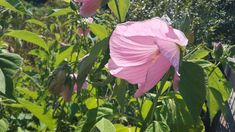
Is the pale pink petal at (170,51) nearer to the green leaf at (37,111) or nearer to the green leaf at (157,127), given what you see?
the green leaf at (157,127)

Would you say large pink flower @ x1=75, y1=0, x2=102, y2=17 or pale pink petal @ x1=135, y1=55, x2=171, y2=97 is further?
large pink flower @ x1=75, y1=0, x2=102, y2=17

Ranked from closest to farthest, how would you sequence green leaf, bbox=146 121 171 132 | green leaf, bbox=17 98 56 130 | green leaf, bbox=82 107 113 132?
green leaf, bbox=146 121 171 132 → green leaf, bbox=82 107 113 132 → green leaf, bbox=17 98 56 130

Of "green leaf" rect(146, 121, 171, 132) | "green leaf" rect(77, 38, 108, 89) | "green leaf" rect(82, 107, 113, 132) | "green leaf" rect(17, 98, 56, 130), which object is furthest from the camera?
"green leaf" rect(17, 98, 56, 130)

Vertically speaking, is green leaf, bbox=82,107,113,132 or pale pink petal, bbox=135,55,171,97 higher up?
pale pink petal, bbox=135,55,171,97

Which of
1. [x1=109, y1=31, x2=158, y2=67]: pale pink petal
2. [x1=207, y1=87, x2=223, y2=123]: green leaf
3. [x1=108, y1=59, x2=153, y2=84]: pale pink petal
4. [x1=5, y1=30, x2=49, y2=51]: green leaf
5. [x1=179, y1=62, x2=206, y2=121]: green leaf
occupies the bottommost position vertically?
[x1=207, y1=87, x2=223, y2=123]: green leaf

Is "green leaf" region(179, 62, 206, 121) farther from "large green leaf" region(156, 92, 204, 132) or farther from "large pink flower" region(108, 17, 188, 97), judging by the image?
"large green leaf" region(156, 92, 204, 132)

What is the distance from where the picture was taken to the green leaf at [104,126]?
1.23 m

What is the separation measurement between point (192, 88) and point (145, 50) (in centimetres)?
11

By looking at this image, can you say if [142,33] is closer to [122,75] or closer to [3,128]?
[122,75]

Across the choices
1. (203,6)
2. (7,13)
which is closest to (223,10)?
(203,6)

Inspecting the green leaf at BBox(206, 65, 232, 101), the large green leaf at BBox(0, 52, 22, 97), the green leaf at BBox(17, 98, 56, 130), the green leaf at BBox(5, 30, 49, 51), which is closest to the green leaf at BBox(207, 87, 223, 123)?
the green leaf at BBox(206, 65, 232, 101)

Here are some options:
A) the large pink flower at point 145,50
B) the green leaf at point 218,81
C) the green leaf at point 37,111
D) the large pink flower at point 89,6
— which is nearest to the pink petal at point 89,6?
the large pink flower at point 89,6

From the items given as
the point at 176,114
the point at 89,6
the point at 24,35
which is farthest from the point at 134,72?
the point at 24,35

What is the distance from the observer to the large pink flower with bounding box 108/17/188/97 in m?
0.84
